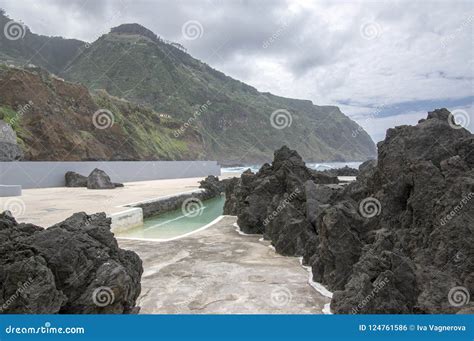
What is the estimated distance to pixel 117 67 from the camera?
109 metres

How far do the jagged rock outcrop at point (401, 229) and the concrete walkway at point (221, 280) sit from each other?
44 centimetres

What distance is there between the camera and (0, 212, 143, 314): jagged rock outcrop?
3660 millimetres

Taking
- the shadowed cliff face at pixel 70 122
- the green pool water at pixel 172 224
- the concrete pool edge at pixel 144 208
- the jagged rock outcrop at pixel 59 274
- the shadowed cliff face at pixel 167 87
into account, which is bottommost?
the green pool water at pixel 172 224

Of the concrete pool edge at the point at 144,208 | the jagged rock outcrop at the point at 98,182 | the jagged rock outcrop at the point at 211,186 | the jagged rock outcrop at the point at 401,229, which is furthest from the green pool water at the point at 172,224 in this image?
the jagged rock outcrop at the point at 98,182

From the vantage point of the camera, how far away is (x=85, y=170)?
28.9 metres

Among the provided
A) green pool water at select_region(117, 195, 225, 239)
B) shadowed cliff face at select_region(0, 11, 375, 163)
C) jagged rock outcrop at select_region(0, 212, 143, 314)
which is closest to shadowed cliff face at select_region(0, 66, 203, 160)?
green pool water at select_region(117, 195, 225, 239)

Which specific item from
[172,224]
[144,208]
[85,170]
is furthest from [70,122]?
[172,224]

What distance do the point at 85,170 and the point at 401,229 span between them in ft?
87.3

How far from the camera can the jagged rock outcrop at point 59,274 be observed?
3660 millimetres

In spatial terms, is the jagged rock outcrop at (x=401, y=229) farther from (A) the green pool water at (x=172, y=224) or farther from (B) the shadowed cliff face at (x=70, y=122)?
(B) the shadowed cliff face at (x=70, y=122)

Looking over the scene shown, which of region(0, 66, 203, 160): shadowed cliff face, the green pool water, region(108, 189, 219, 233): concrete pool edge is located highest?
region(0, 66, 203, 160): shadowed cliff face

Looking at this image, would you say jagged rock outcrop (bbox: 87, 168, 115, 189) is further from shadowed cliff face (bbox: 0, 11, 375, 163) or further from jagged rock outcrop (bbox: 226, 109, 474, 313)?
shadowed cliff face (bbox: 0, 11, 375, 163)

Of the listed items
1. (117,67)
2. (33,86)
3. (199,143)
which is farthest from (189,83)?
(33,86)

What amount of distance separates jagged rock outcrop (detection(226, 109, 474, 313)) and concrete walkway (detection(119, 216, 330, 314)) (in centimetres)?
44
